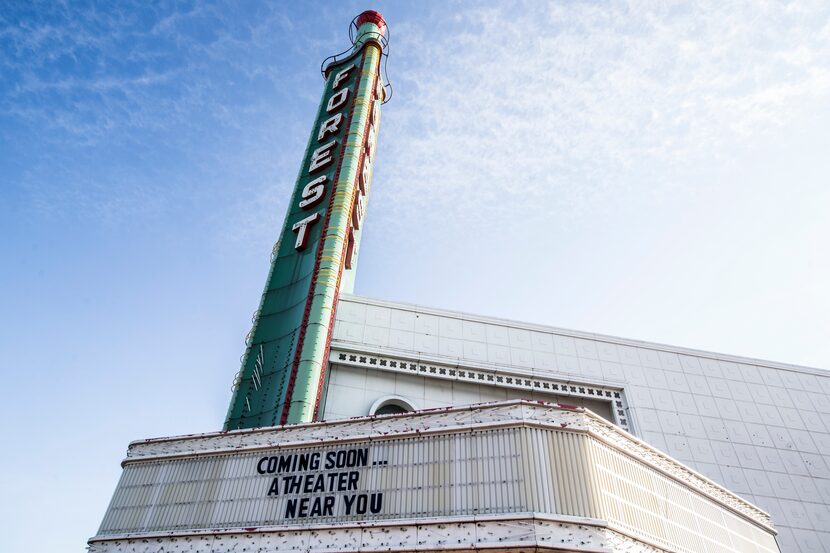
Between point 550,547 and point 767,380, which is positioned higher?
point 767,380

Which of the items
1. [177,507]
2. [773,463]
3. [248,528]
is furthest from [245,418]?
[773,463]

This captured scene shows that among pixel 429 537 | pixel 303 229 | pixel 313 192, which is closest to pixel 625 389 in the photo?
pixel 303 229

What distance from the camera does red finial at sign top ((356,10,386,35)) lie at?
30.9 m

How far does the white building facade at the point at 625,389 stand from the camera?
747 inches

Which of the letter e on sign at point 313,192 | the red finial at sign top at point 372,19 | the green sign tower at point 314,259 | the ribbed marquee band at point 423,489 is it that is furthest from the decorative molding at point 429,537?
the red finial at sign top at point 372,19

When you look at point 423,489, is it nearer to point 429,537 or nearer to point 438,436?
point 429,537

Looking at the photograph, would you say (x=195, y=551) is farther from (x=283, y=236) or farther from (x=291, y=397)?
(x=283, y=236)

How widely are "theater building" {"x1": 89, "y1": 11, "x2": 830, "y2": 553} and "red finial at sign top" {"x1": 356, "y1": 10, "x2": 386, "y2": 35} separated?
13 cm

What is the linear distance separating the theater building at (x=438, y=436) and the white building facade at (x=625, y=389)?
0.22 feet

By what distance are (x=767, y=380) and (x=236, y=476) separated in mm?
20605

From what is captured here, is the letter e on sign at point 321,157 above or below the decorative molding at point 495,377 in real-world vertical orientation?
above

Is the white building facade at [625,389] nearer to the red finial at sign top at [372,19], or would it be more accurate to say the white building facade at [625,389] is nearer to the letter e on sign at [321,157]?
the letter e on sign at [321,157]

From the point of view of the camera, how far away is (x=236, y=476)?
11.5 meters

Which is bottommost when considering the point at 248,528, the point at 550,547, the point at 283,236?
the point at 550,547
